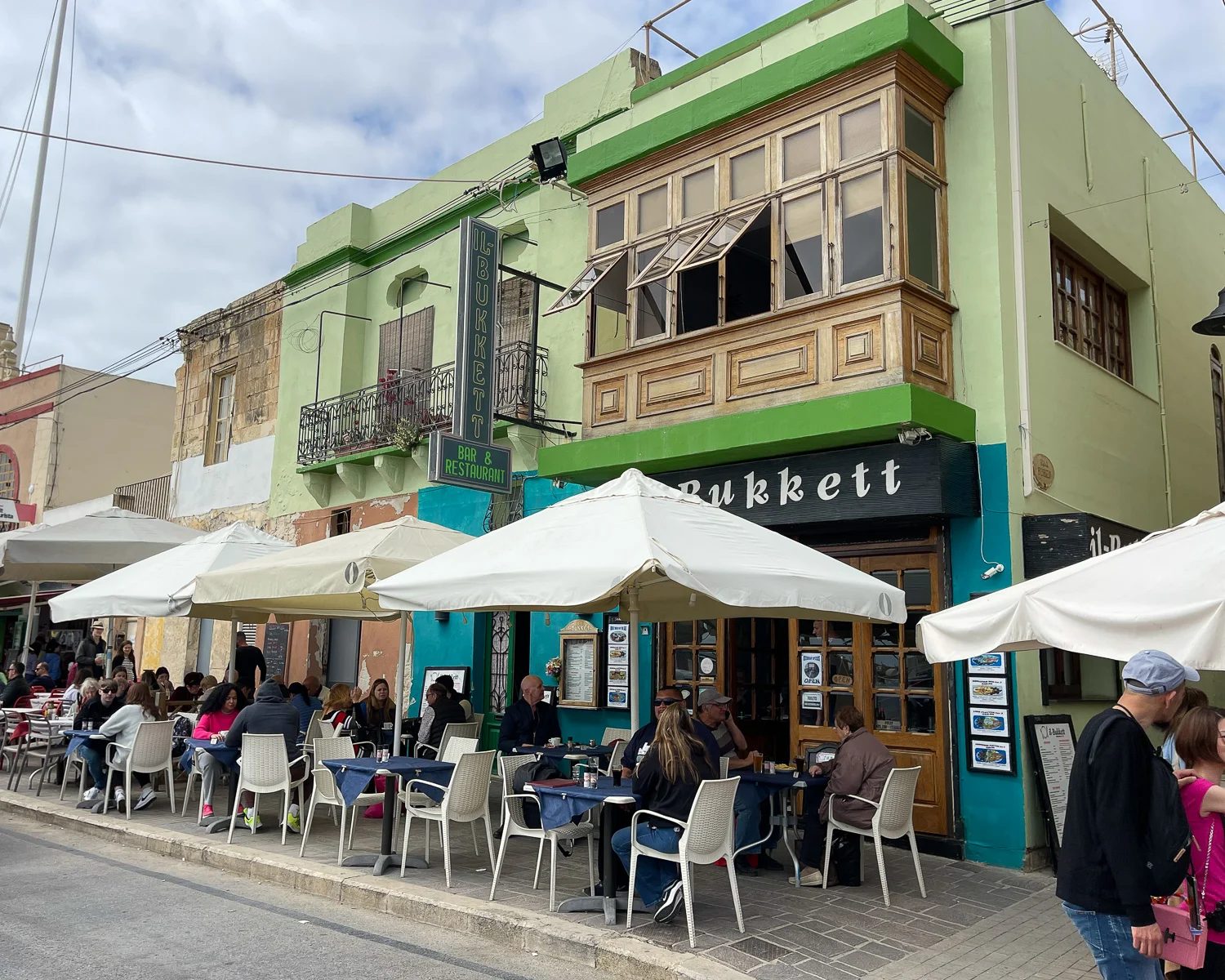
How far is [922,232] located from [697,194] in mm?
2677

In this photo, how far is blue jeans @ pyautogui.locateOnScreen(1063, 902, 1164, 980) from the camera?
3.72 metres

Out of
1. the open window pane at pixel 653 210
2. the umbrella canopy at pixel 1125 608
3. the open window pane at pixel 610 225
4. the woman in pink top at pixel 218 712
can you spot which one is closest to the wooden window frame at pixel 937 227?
the open window pane at pixel 653 210

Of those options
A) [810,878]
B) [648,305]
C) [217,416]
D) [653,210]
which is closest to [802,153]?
[653,210]

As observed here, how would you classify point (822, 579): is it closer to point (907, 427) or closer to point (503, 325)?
point (907, 427)

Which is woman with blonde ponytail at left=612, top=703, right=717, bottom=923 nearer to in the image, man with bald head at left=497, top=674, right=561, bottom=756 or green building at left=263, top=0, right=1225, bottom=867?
green building at left=263, top=0, right=1225, bottom=867

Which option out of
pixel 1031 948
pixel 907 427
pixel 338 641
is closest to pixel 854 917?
pixel 1031 948

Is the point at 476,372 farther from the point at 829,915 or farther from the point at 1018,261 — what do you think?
the point at 829,915

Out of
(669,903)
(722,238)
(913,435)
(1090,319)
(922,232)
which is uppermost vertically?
(722,238)

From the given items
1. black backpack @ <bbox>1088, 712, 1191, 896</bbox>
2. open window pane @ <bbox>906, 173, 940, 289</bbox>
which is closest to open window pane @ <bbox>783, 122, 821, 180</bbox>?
open window pane @ <bbox>906, 173, 940, 289</bbox>

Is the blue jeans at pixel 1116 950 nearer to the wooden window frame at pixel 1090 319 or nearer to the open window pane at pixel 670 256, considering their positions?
the wooden window frame at pixel 1090 319

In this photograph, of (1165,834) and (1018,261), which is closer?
(1165,834)

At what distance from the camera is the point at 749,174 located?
10.9 metres

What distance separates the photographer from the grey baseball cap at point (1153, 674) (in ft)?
12.6

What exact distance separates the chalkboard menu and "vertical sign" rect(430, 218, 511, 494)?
639 cm
